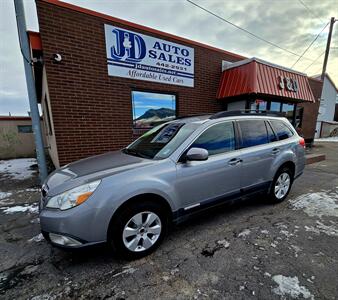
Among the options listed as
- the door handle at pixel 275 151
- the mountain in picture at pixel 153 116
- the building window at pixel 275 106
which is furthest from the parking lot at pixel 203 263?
the building window at pixel 275 106

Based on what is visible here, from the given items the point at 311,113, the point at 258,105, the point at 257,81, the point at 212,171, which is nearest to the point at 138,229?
the point at 212,171

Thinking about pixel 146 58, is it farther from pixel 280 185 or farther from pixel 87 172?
pixel 280 185

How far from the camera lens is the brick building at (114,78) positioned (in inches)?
190

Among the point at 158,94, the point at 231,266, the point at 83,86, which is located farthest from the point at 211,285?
the point at 158,94

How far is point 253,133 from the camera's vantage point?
3.42 metres

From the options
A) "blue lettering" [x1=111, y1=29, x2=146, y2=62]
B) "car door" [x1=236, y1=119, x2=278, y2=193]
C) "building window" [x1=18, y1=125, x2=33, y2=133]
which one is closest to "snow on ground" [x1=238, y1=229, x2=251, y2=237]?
"car door" [x1=236, y1=119, x2=278, y2=193]

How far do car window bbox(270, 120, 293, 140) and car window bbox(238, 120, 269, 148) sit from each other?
0.37m

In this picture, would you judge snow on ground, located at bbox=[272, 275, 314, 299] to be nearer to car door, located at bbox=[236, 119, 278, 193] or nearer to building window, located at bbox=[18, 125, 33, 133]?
car door, located at bbox=[236, 119, 278, 193]

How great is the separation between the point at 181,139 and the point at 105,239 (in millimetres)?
1548

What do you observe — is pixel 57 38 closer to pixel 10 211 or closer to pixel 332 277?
pixel 10 211

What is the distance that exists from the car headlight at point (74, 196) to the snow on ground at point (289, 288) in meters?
2.04

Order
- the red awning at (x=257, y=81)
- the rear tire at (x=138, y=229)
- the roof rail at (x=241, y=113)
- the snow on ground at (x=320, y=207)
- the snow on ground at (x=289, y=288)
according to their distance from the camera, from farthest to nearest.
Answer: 1. the red awning at (x=257, y=81)
2. the roof rail at (x=241, y=113)
3. the snow on ground at (x=320, y=207)
4. the rear tire at (x=138, y=229)
5. the snow on ground at (x=289, y=288)

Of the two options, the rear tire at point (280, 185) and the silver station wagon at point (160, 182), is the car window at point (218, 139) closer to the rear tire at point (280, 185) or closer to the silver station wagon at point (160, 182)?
the silver station wagon at point (160, 182)

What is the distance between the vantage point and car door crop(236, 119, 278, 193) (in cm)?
321
